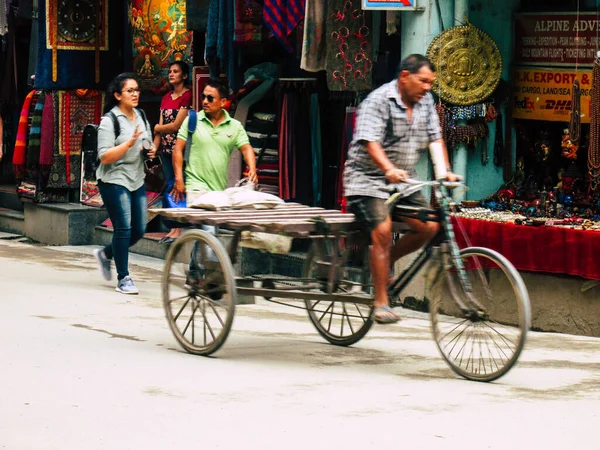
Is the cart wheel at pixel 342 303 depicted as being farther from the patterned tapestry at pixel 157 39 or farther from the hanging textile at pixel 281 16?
the patterned tapestry at pixel 157 39

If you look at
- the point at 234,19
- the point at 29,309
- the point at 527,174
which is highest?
the point at 234,19

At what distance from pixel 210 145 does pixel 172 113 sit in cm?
318

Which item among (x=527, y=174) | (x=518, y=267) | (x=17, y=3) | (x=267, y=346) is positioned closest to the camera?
(x=267, y=346)

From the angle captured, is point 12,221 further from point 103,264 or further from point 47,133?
point 103,264

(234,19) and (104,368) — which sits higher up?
(234,19)

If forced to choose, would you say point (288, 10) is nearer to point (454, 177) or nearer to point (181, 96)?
point (181, 96)

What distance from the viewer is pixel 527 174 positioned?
11305 millimetres

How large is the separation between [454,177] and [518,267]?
2453mm

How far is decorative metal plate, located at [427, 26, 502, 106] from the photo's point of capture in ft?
35.5

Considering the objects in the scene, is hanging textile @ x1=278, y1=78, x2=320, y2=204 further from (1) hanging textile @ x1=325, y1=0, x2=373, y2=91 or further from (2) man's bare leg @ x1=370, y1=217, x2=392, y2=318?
(2) man's bare leg @ x1=370, y1=217, x2=392, y2=318

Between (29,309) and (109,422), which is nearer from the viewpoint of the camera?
(109,422)

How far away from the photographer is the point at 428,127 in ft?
26.8

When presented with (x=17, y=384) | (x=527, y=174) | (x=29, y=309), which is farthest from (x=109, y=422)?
(x=527, y=174)

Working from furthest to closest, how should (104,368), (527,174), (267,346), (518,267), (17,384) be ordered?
1. (527,174)
2. (518,267)
3. (267,346)
4. (104,368)
5. (17,384)
